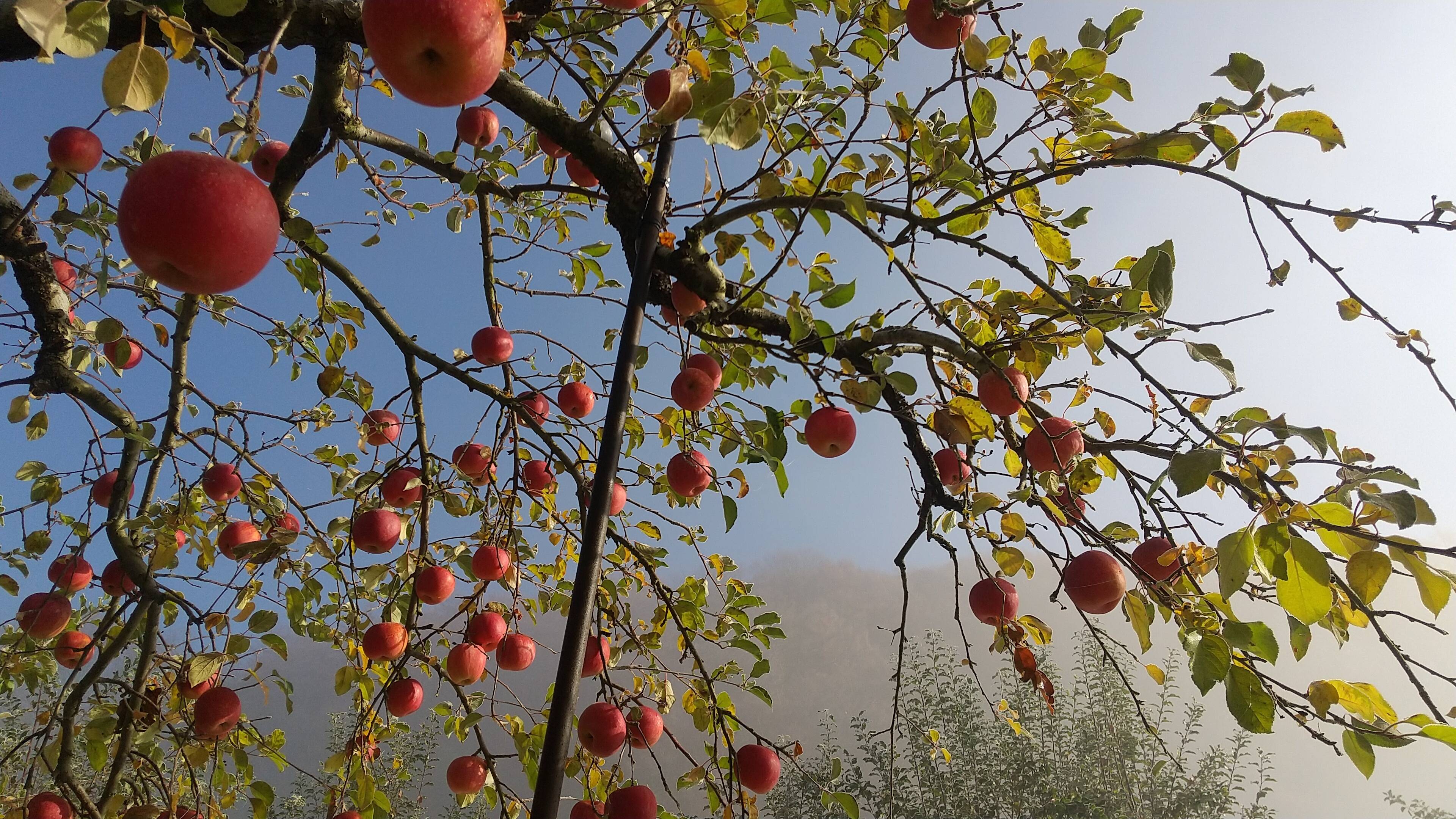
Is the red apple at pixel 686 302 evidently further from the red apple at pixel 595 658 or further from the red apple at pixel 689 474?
Answer: the red apple at pixel 595 658

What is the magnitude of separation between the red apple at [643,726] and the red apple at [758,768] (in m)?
0.20

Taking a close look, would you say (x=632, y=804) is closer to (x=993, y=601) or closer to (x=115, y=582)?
(x=993, y=601)

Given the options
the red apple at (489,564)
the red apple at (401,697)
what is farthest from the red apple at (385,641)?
the red apple at (489,564)

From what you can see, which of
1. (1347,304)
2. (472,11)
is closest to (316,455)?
(472,11)

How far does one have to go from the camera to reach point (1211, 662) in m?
0.85

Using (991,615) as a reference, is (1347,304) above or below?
above

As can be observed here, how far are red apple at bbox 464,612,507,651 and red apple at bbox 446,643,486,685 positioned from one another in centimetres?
5

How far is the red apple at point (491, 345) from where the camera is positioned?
6.31 feet

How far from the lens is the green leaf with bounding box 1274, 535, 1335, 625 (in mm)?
721

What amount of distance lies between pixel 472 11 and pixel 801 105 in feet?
2.15

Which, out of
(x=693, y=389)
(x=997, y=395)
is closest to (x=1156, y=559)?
(x=997, y=395)

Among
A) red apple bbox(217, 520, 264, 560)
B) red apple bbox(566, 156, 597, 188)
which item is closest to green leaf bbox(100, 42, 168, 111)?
red apple bbox(566, 156, 597, 188)

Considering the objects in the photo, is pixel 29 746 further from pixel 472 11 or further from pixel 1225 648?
pixel 1225 648

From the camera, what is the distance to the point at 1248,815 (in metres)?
4.97
